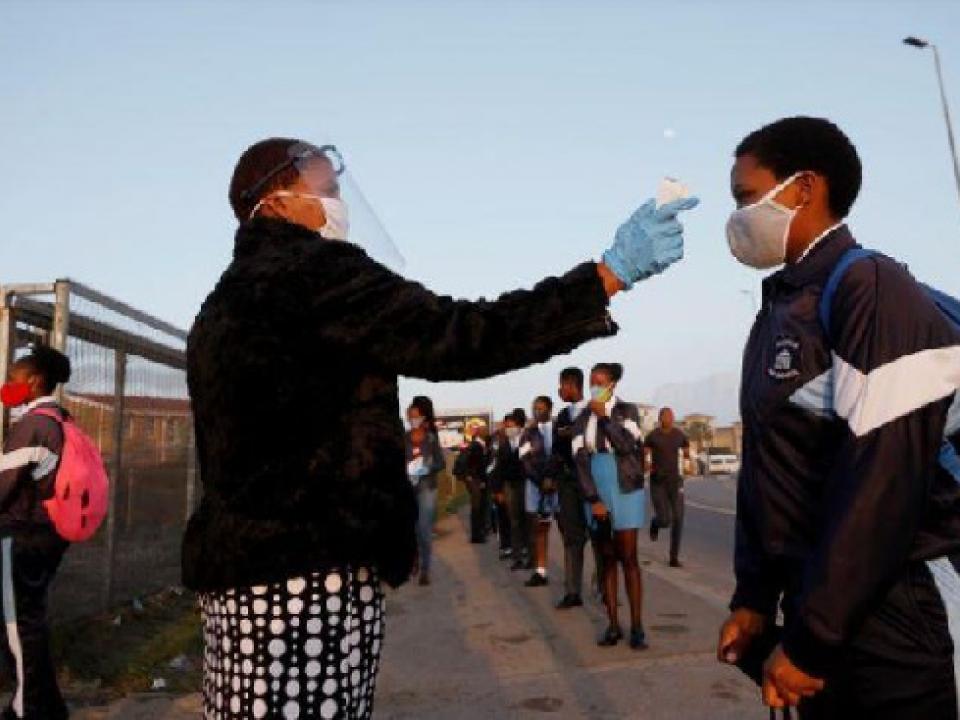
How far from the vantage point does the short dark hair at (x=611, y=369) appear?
811 centimetres

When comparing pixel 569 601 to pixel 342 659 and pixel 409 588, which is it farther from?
pixel 342 659

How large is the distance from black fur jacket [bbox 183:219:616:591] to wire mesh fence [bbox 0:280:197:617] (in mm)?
4889

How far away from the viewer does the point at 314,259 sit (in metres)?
2.17

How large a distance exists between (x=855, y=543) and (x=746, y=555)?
584 mm

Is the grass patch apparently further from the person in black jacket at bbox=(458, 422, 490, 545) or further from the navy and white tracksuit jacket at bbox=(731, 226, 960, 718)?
the person in black jacket at bbox=(458, 422, 490, 545)

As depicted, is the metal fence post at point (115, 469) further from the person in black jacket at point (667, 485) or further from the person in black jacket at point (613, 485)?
the person in black jacket at point (667, 485)

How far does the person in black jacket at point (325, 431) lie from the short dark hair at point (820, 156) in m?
0.42

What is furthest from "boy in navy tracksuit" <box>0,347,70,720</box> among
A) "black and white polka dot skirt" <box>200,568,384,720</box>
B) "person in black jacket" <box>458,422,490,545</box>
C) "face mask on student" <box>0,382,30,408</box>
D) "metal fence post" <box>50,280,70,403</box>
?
"person in black jacket" <box>458,422,490,545</box>

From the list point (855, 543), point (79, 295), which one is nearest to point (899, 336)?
point (855, 543)

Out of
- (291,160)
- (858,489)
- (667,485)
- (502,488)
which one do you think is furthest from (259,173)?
(502,488)

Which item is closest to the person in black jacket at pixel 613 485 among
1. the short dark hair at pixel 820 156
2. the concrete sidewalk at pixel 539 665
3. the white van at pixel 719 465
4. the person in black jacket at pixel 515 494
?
the concrete sidewalk at pixel 539 665

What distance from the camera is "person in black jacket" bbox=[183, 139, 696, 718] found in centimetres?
209

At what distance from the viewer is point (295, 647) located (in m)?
2.12

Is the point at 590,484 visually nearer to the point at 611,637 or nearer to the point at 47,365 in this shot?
the point at 611,637
